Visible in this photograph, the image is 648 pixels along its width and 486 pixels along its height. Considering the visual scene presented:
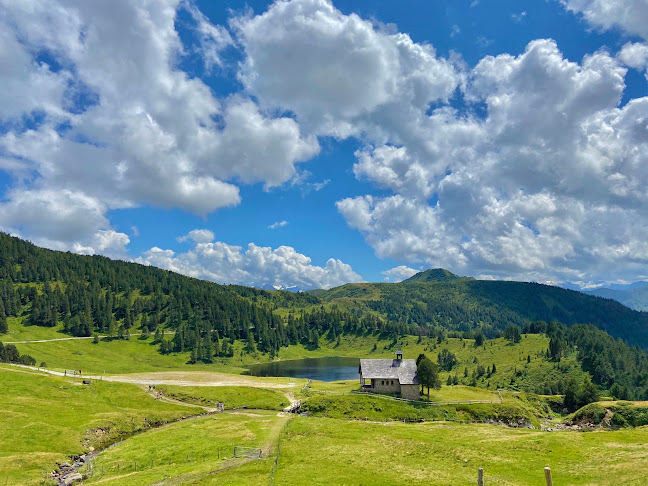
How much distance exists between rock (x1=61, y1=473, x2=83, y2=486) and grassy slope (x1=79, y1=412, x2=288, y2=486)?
8.02ft

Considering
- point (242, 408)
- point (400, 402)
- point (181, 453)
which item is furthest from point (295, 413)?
point (181, 453)

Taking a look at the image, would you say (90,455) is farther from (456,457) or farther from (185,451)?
(456,457)

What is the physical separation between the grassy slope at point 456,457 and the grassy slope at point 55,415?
129 ft

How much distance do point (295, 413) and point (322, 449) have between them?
35.8 m

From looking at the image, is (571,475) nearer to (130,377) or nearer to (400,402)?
(400,402)

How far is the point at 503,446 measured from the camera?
57.5 meters

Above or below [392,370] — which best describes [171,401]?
below

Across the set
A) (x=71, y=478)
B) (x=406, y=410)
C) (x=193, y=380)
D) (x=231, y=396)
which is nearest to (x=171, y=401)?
(x=231, y=396)

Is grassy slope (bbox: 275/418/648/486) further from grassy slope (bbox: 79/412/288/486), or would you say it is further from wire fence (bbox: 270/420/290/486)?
grassy slope (bbox: 79/412/288/486)

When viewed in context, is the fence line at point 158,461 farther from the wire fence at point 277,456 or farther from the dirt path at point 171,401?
the dirt path at point 171,401

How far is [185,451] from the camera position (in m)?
65.4

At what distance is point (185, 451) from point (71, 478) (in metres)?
16.5

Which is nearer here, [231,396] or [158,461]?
[158,461]

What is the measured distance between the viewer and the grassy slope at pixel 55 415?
6234 cm
